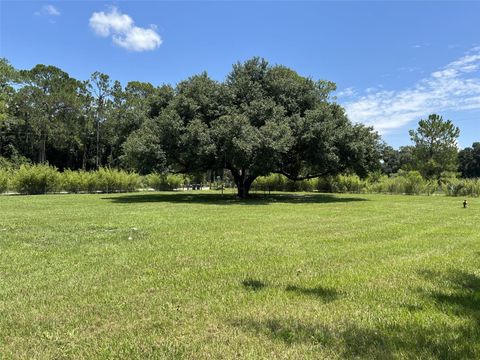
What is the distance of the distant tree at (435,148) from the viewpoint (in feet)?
170

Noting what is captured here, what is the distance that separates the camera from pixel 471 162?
93000 mm

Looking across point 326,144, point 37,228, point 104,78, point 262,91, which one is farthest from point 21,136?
Answer: point 37,228

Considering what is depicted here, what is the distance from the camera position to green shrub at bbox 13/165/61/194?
32.1m

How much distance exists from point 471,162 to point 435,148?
161ft

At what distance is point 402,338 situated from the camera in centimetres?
365

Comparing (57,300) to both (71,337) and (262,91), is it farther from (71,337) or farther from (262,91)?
(262,91)

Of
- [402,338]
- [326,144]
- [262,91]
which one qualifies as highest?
[262,91]

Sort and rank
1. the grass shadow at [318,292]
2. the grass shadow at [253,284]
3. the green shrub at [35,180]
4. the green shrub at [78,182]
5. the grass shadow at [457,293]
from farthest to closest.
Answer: the green shrub at [78,182]
the green shrub at [35,180]
the grass shadow at [253,284]
the grass shadow at [318,292]
the grass shadow at [457,293]

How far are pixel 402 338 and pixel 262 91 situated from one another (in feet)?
77.9

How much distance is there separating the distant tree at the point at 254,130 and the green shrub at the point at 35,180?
40.1ft

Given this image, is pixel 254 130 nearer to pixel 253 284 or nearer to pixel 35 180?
pixel 253 284

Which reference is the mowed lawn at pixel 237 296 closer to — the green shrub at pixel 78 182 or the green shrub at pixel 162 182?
the green shrub at pixel 78 182

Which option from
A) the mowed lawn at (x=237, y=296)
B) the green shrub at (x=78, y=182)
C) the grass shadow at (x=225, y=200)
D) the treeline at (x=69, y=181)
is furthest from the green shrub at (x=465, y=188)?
the green shrub at (x=78, y=182)

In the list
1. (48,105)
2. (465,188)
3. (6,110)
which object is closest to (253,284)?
(465,188)
